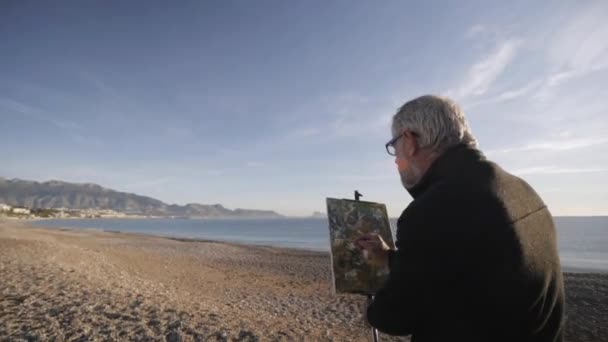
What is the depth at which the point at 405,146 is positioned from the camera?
2043 millimetres

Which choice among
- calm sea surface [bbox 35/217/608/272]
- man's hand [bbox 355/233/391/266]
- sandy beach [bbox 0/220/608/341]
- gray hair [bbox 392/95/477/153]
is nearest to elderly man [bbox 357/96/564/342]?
gray hair [bbox 392/95/477/153]

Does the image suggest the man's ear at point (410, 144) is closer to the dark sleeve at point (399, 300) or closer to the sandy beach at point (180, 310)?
the dark sleeve at point (399, 300)

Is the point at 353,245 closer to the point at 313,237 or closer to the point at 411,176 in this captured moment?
the point at 411,176

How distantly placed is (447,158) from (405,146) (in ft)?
1.15

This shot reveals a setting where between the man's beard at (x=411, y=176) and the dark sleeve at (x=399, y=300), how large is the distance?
60cm

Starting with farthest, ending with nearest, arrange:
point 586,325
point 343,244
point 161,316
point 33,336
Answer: point 586,325 < point 161,316 < point 33,336 < point 343,244

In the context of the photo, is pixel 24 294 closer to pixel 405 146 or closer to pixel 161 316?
pixel 161 316

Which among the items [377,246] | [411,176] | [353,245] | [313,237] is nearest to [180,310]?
[353,245]

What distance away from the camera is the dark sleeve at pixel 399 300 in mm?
1523

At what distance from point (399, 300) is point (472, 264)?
370 mm

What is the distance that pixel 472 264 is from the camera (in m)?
1.46

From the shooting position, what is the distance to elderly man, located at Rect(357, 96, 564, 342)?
4.78ft

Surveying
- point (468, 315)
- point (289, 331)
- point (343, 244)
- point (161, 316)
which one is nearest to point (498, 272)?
point (468, 315)

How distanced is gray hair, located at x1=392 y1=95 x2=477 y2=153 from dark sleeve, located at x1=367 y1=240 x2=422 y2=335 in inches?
27.8
